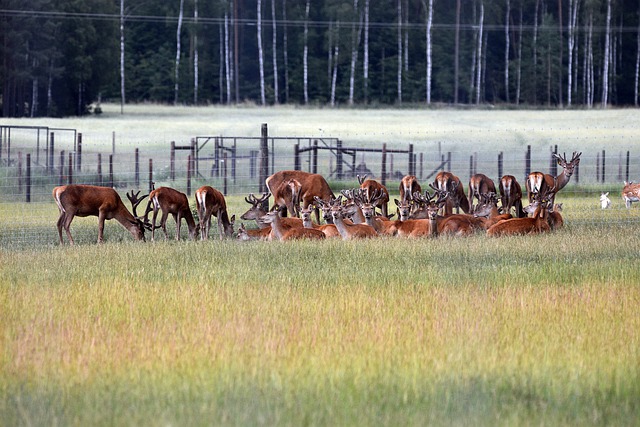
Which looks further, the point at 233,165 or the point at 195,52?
the point at 195,52

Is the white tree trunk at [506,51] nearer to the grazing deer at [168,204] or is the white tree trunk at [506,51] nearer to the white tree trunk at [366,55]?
the white tree trunk at [366,55]

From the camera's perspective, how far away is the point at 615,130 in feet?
144

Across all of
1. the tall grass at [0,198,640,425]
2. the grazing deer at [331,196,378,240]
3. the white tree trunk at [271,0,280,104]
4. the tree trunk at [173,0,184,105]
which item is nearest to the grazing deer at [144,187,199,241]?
the grazing deer at [331,196,378,240]

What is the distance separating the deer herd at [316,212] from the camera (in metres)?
15.2

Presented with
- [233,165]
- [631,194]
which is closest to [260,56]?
[233,165]

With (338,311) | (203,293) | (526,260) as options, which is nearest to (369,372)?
(338,311)

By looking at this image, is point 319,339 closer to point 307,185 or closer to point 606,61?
point 307,185

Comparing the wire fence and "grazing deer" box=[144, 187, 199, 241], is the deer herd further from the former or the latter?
the wire fence

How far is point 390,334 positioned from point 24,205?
15.5 m

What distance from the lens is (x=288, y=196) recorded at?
18.1 meters

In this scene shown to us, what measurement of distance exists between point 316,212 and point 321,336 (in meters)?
10.1

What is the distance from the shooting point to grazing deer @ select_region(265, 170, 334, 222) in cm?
1795

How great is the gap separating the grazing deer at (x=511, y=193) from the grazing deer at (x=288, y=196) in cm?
324

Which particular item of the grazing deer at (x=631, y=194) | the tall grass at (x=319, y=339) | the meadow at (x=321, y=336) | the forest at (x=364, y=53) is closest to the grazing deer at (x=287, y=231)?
the meadow at (x=321, y=336)
